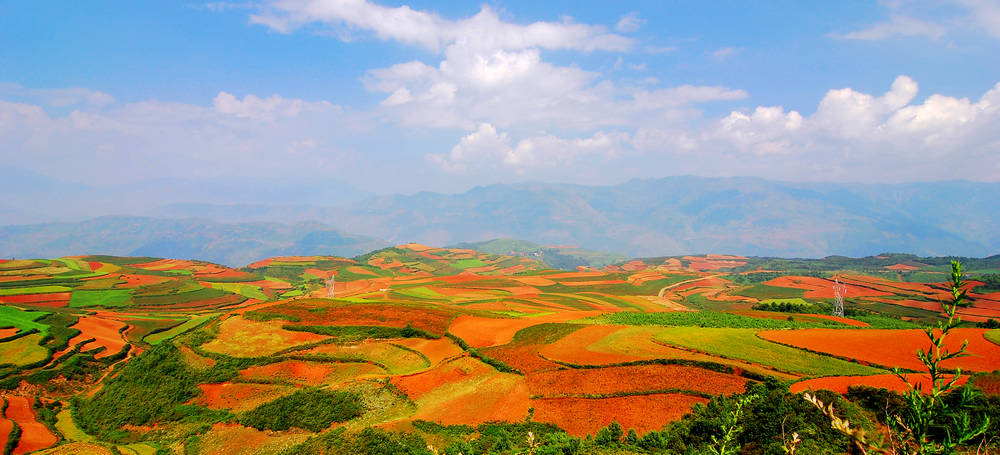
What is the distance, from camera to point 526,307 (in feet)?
273

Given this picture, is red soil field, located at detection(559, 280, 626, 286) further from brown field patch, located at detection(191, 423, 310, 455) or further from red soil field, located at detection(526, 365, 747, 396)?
brown field patch, located at detection(191, 423, 310, 455)

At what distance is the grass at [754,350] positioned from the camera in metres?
31.4

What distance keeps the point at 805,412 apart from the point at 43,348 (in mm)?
68332

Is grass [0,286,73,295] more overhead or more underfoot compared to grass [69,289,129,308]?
more overhead

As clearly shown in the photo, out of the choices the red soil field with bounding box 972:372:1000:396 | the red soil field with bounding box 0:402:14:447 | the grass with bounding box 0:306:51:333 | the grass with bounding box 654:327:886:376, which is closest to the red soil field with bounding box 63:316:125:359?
the grass with bounding box 0:306:51:333

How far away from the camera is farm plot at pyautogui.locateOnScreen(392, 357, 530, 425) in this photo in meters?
30.6

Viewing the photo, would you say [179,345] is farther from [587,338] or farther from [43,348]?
[587,338]

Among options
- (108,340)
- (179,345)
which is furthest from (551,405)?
(108,340)

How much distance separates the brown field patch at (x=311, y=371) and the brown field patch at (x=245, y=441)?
645cm

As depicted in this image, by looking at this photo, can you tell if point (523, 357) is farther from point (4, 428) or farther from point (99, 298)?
point (99, 298)

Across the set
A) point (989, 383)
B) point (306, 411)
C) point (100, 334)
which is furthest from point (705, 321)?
point (100, 334)

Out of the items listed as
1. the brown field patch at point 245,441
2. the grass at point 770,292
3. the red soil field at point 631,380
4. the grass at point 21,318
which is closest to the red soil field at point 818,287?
the grass at point 770,292

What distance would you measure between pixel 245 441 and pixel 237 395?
8.15m

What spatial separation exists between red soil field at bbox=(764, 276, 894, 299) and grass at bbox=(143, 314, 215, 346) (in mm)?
117232
